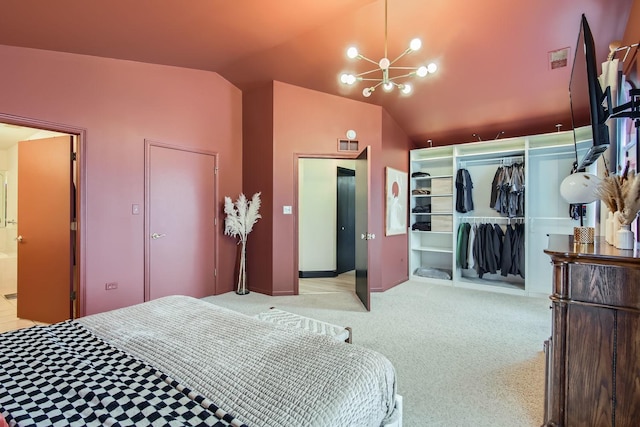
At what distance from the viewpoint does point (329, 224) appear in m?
5.61

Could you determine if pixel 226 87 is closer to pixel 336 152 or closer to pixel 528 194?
pixel 336 152

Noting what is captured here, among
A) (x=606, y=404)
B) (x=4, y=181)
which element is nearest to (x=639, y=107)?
(x=606, y=404)

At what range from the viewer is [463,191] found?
468cm

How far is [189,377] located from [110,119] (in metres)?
3.05

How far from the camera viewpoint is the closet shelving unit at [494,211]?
415 centimetres

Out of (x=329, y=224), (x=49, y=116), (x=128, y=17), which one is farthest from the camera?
(x=329, y=224)

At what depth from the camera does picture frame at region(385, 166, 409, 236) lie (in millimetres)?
4562

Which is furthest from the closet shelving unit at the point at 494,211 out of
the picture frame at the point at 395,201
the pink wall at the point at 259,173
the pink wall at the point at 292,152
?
the pink wall at the point at 259,173

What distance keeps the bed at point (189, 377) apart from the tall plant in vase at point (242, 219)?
254 centimetres

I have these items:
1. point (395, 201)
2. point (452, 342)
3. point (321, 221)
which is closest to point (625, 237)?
point (452, 342)

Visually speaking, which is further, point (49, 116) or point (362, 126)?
point (362, 126)

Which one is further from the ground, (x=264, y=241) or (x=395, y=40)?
(x=395, y=40)

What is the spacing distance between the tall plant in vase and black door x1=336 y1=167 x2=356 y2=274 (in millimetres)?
1905

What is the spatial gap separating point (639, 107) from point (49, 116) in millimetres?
4185
